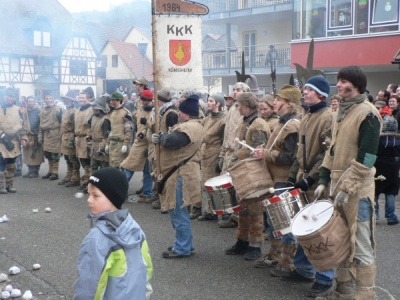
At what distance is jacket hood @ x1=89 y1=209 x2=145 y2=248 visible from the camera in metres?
3.04

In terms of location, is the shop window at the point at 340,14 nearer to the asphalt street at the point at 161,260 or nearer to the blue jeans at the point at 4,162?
the asphalt street at the point at 161,260

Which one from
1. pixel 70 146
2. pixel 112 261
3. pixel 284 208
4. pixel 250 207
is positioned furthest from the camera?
pixel 70 146

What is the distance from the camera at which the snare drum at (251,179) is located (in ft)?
18.0

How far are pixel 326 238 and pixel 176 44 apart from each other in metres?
3.10

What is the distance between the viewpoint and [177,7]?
6.29 meters

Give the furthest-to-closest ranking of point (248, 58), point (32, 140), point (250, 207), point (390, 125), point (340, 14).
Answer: point (248, 58) → point (340, 14) → point (32, 140) → point (390, 125) → point (250, 207)

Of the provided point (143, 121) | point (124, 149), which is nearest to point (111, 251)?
point (143, 121)

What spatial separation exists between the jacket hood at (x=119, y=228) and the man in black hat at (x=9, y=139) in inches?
319

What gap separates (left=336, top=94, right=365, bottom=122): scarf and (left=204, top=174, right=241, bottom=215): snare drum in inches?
70.8

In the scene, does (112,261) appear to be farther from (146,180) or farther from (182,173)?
(146,180)

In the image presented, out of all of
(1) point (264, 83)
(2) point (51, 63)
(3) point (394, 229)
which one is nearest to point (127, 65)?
(1) point (264, 83)

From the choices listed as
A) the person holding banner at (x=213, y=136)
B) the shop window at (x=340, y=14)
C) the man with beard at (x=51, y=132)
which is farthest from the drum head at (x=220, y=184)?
the shop window at (x=340, y=14)

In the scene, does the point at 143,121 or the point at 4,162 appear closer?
the point at 143,121

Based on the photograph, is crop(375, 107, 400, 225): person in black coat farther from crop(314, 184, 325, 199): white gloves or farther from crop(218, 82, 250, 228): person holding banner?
crop(314, 184, 325, 199): white gloves
